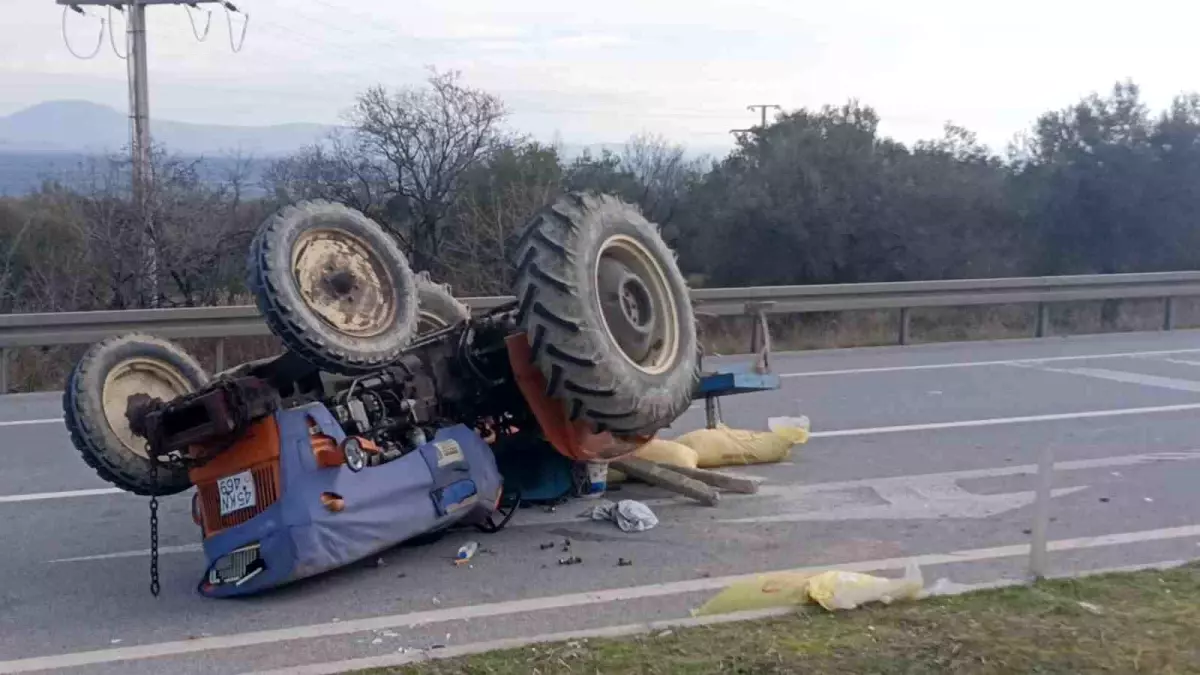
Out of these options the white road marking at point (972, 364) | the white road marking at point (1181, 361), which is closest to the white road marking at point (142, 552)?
the white road marking at point (972, 364)

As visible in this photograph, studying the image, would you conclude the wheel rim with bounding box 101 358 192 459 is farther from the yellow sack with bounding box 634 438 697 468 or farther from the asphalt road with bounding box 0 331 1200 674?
the yellow sack with bounding box 634 438 697 468

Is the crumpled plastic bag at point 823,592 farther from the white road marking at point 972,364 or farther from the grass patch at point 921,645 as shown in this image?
the white road marking at point 972,364

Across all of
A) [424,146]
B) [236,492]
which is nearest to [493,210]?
[424,146]

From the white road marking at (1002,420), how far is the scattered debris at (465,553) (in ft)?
12.0

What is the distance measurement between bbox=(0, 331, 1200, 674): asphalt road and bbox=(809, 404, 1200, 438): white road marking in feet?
0.10

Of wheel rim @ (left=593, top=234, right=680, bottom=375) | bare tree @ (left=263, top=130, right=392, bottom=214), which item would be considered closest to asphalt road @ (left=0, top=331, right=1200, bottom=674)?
wheel rim @ (left=593, top=234, right=680, bottom=375)

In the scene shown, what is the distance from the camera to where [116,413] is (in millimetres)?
6070

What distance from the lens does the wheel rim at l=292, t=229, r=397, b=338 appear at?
585cm

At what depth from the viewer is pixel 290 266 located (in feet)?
18.6

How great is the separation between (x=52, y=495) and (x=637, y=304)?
3654mm

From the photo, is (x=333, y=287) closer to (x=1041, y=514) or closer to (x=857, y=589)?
(x=857, y=589)

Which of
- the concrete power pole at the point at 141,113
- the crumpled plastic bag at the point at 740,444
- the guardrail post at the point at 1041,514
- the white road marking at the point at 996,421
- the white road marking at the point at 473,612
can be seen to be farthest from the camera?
the concrete power pole at the point at 141,113

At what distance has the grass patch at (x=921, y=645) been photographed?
4.34 meters

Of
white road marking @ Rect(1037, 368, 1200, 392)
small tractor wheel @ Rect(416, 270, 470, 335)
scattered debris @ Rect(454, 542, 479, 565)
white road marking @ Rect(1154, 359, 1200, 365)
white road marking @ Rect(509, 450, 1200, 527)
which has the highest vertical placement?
small tractor wheel @ Rect(416, 270, 470, 335)
